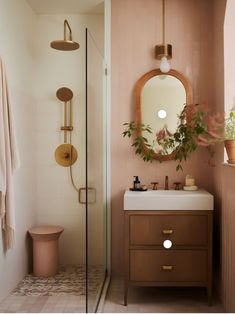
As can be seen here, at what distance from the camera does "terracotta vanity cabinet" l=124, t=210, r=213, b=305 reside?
8.76ft

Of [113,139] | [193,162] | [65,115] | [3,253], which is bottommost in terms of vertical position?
[3,253]

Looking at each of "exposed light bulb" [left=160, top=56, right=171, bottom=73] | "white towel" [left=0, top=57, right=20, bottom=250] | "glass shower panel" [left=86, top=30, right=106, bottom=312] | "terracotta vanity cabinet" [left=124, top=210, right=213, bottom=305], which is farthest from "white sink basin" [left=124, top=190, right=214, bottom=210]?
"exposed light bulb" [left=160, top=56, right=171, bottom=73]

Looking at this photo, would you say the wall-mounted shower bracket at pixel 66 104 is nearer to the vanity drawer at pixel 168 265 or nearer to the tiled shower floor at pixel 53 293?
the tiled shower floor at pixel 53 293

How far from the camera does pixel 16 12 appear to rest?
9.97 ft

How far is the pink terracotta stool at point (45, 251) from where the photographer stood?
318 cm

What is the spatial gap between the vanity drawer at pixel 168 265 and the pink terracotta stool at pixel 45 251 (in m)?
0.87

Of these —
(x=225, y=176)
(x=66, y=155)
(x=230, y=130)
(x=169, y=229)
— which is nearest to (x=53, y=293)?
(x=169, y=229)

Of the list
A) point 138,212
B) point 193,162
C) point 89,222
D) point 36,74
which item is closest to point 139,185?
point 138,212

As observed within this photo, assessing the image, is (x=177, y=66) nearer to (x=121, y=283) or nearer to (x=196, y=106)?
(x=196, y=106)

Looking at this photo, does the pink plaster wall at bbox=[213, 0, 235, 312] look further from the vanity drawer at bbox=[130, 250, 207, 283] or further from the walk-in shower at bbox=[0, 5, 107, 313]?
the walk-in shower at bbox=[0, 5, 107, 313]

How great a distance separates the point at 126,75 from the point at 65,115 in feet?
2.39

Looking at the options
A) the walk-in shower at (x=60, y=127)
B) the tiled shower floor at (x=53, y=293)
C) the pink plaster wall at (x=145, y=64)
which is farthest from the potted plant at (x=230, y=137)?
the walk-in shower at (x=60, y=127)

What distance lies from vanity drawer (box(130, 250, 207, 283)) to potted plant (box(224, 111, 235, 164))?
76 centimetres

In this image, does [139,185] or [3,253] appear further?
[139,185]
